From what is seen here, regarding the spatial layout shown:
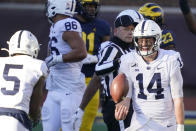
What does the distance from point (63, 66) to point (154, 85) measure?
1.49 meters

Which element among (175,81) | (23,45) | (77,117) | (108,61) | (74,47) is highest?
(23,45)

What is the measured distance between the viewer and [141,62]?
5.39 m

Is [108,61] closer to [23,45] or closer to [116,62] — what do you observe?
[116,62]

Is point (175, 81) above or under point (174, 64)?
under

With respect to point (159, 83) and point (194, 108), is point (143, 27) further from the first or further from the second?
point (194, 108)

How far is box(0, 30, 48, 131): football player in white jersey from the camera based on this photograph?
5.06 m

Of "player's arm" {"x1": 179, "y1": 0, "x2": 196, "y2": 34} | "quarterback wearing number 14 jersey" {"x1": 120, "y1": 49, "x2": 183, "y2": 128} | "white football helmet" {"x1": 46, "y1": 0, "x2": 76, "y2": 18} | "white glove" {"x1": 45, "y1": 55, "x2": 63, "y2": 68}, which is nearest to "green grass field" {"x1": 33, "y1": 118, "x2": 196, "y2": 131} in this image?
"player's arm" {"x1": 179, "y1": 0, "x2": 196, "y2": 34}

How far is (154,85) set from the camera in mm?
5312

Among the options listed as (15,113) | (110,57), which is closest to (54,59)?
(110,57)

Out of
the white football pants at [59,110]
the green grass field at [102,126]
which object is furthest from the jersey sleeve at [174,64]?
the green grass field at [102,126]

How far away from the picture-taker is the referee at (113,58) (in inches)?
237

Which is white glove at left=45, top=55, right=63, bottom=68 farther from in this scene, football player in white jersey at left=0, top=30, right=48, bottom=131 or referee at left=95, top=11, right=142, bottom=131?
football player in white jersey at left=0, top=30, right=48, bottom=131

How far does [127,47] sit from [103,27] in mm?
1674

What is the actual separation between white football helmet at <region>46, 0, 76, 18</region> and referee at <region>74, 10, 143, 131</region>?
525mm
